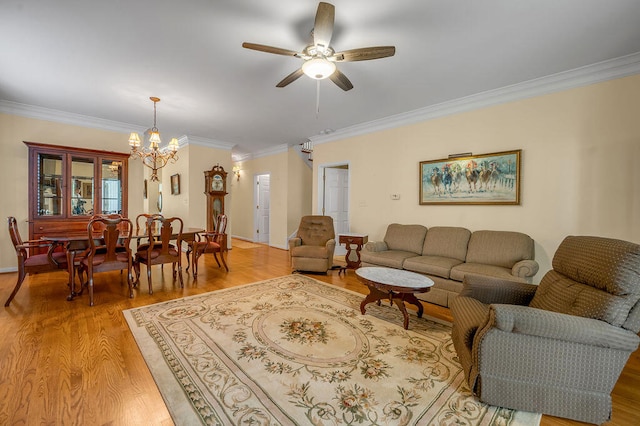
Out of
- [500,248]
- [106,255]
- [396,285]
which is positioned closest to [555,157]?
[500,248]

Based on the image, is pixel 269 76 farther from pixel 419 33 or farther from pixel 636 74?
pixel 636 74

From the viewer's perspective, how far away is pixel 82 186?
4547 mm

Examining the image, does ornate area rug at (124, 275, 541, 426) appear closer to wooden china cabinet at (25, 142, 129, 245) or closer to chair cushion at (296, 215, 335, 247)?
chair cushion at (296, 215, 335, 247)

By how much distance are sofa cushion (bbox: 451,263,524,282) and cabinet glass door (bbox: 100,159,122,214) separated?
5645 millimetres

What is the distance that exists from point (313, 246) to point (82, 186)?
4.08 meters

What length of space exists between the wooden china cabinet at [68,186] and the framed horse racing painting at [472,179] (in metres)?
5.34

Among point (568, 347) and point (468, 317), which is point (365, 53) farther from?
point (568, 347)

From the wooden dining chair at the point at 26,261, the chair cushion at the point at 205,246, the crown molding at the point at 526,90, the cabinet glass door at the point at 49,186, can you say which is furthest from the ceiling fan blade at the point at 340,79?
the cabinet glass door at the point at 49,186

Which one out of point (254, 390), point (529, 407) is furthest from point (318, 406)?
point (529, 407)

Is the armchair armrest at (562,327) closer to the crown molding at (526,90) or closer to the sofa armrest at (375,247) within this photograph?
the sofa armrest at (375,247)

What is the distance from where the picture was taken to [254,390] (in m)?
1.68

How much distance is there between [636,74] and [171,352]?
515 cm

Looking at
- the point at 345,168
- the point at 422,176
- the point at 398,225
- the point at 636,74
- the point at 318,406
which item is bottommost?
the point at 318,406

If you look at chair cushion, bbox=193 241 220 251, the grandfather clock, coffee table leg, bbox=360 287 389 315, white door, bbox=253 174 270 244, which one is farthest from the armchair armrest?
white door, bbox=253 174 270 244
